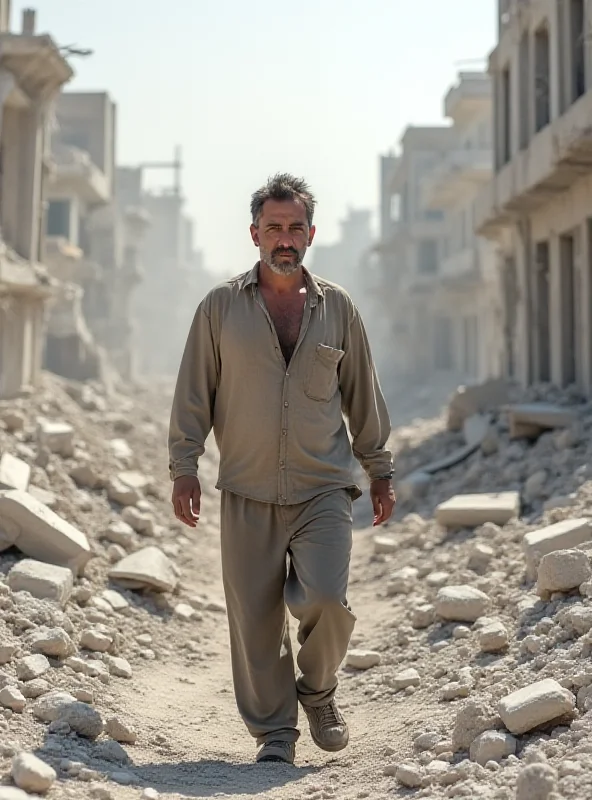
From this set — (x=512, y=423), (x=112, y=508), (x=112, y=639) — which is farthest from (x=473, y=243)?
(x=112, y=639)

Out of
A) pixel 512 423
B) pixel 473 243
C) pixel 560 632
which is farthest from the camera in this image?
pixel 473 243

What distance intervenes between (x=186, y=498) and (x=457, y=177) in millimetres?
24017

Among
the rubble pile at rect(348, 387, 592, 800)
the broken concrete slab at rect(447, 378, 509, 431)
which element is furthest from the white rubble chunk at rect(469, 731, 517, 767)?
the broken concrete slab at rect(447, 378, 509, 431)

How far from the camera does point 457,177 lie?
26766 mm

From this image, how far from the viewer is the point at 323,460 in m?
3.97

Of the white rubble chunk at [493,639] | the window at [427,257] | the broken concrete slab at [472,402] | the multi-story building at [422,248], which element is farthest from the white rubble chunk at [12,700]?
the window at [427,257]

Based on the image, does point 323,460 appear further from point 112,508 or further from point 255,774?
point 112,508

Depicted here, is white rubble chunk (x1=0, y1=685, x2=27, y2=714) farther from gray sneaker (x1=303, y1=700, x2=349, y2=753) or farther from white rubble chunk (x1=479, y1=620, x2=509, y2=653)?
white rubble chunk (x1=479, y1=620, x2=509, y2=653)

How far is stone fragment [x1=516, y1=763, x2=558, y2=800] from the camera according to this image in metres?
2.82

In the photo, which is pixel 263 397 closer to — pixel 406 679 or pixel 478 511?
pixel 406 679

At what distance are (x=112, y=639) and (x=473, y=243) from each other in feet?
77.3

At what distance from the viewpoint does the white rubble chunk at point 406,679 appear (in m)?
4.97

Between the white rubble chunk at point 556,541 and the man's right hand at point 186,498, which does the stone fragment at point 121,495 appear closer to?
the white rubble chunk at point 556,541

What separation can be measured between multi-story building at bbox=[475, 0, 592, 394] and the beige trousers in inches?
270
